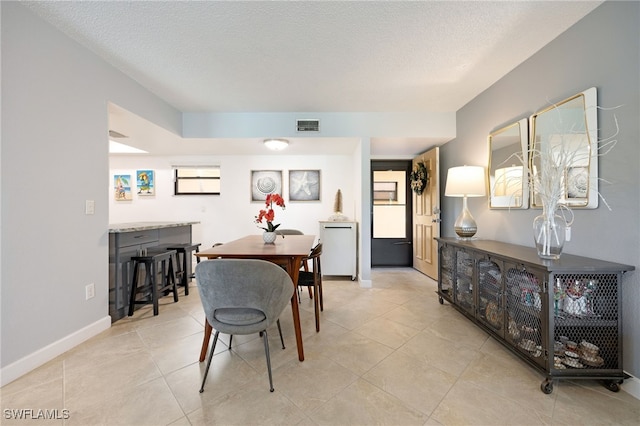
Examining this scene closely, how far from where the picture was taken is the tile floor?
4.06 ft

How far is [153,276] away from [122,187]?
308 cm

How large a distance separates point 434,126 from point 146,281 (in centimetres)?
421

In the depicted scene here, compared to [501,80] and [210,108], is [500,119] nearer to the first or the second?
[501,80]

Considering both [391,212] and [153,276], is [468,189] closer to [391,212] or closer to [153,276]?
[391,212]

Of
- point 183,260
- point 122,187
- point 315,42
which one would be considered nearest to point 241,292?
point 315,42

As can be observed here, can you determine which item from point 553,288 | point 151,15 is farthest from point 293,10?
point 553,288

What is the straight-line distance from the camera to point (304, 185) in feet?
14.4

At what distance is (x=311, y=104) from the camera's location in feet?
10.2

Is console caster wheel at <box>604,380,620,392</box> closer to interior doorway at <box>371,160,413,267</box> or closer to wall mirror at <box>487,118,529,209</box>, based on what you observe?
wall mirror at <box>487,118,529,209</box>

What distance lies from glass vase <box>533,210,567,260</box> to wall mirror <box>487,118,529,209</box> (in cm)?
62

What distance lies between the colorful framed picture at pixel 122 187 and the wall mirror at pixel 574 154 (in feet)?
19.2

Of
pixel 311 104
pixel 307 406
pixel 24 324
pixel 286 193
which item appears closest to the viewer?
pixel 307 406

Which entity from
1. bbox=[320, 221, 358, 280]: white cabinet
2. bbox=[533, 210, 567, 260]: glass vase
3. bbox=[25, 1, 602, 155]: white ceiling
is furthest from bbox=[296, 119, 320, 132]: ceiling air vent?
bbox=[533, 210, 567, 260]: glass vase

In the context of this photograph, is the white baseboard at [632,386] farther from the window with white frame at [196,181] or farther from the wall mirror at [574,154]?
the window with white frame at [196,181]
